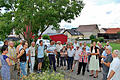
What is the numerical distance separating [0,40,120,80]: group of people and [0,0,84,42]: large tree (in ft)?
4.54

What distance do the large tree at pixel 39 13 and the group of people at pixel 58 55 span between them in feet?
4.54

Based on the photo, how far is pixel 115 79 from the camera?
14.5 ft

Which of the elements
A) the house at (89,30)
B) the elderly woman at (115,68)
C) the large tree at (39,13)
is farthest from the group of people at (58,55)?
the house at (89,30)

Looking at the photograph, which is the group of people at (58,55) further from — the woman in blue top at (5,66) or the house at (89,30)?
the house at (89,30)

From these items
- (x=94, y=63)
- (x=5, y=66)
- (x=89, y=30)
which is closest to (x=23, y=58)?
(x=5, y=66)

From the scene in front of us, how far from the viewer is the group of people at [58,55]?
518 cm

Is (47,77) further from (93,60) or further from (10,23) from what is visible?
(10,23)

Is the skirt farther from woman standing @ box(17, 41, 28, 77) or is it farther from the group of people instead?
woman standing @ box(17, 41, 28, 77)

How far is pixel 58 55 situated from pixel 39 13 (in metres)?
3.11

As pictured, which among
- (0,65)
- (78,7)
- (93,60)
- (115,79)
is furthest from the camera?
(78,7)

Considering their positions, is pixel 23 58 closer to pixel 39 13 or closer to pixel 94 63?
pixel 39 13

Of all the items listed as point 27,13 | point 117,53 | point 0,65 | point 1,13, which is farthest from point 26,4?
point 117,53

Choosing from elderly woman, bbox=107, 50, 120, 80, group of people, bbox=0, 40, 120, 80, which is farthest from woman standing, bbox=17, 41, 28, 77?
elderly woman, bbox=107, 50, 120, 80

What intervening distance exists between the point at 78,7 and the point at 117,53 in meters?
6.63
